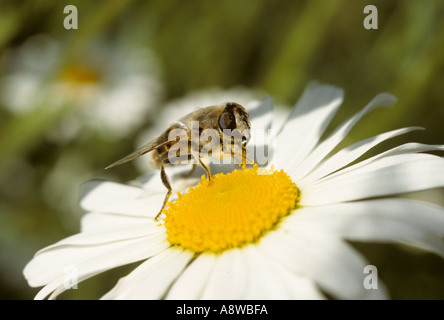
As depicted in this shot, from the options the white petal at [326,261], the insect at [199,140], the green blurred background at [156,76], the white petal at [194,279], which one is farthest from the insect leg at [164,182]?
the green blurred background at [156,76]

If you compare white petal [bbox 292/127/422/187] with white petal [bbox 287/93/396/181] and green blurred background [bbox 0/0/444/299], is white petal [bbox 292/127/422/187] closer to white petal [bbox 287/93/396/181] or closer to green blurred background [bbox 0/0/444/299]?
white petal [bbox 287/93/396/181]

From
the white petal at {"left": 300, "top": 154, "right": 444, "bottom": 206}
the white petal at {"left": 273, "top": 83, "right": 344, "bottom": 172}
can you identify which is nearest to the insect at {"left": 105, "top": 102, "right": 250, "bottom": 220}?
the white petal at {"left": 273, "top": 83, "right": 344, "bottom": 172}

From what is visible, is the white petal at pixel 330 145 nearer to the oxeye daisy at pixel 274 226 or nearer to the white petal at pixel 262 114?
the oxeye daisy at pixel 274 226

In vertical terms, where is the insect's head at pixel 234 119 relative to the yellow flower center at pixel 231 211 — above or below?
above

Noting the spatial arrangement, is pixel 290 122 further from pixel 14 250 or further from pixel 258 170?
pixel 14 250

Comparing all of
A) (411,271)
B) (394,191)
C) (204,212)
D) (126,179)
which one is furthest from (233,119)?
(126,179)

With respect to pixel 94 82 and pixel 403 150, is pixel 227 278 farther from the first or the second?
pixel 94 82

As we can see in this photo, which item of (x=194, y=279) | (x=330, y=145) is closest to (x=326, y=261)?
(x=194, y=279)
